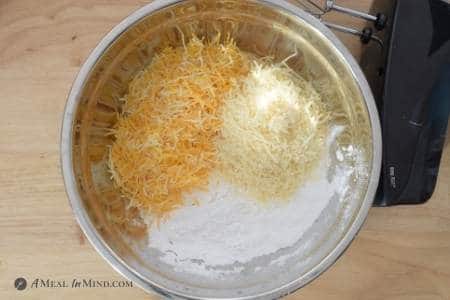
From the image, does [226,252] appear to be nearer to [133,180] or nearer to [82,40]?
[133,180]

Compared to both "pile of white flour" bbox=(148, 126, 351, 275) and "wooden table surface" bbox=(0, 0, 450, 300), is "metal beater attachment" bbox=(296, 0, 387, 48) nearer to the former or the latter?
"wooden table surface" bbox=(0, 0, 450, 300)

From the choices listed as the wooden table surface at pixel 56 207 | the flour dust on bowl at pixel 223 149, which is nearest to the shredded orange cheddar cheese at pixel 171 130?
the flour dust on bowl at pixel 223 149

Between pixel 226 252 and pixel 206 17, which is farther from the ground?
pixel 206 17

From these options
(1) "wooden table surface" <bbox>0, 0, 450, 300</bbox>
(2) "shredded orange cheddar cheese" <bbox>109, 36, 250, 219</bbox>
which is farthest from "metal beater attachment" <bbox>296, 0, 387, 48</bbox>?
(2) "shredded orange cheddar cheese" <bbox>109, 36, 250, 219</bbox>

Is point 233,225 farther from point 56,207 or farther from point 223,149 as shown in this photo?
point 56,207

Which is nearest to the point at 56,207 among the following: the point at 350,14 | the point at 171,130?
the point at 171,130

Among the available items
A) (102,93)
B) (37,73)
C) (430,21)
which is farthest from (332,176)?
(37,73)

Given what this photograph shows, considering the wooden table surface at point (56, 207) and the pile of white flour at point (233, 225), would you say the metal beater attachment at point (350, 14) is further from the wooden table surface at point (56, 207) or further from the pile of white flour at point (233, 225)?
the pile of white flour at point (233, 225)
